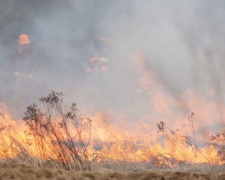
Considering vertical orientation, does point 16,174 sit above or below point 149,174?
above

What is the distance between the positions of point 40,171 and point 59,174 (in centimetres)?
188

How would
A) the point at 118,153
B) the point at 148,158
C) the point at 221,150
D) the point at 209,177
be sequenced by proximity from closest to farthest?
the point at 209,177, the point at 221,150, the point at 118,153, the point at 148,158

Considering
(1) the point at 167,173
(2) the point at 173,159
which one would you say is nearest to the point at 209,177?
(1) the point at 167,173

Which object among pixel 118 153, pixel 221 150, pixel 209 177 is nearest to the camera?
pixel 209 177

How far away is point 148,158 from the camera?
140375 mm

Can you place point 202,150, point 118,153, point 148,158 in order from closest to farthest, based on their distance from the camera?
1. point 202,150
2. point 118,153
3. point 148,158

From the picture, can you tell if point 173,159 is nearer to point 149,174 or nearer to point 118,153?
point 118,153

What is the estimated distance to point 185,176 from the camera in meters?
25.7

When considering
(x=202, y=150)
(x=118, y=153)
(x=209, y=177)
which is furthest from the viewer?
(x=118, y=153)

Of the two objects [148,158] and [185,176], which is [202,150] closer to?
[148,158]

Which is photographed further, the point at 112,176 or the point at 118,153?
the point at 118,153

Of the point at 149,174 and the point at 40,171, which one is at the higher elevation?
the point at 40,171

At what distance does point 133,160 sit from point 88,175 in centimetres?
11162

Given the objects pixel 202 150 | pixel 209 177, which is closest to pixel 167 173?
pixel 209 177
